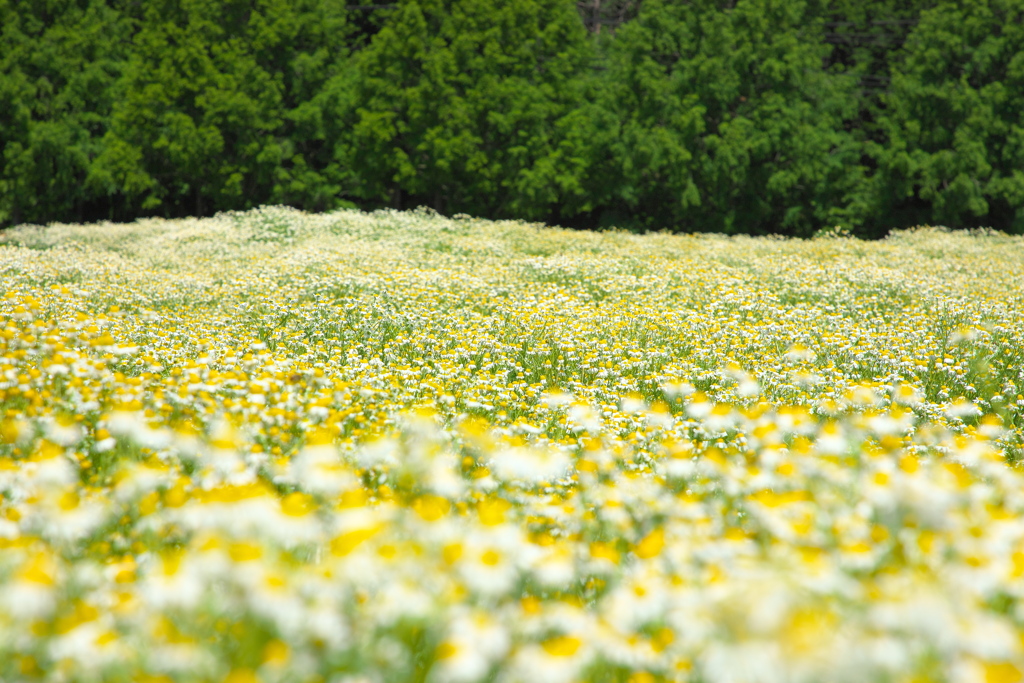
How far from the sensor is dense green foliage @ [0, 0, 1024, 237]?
92.5ft

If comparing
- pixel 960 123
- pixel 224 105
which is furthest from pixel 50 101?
pixel 960 123

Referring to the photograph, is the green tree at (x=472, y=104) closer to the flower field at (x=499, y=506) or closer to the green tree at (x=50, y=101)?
the green tree at (x=50, y=101)

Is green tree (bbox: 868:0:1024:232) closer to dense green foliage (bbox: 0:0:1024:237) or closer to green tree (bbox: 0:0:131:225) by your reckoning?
dense green foliage (bbox: 0:0:1024:237)

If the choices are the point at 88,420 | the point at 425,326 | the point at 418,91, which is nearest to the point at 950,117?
the point at 418,91

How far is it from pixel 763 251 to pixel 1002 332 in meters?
9.32

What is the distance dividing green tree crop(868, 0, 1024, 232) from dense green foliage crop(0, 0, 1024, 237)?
0.28 feet

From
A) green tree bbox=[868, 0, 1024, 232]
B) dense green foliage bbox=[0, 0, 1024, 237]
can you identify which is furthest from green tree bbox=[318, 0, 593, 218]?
green tree bbox=[868, 0, 1024, 232]

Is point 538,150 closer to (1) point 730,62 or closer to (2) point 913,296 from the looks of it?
(1) point 730,62

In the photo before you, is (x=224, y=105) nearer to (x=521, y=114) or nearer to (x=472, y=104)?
(x=472, y=104)

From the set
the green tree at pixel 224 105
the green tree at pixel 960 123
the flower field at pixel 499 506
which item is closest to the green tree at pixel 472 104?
the green tree at pixel 224 105

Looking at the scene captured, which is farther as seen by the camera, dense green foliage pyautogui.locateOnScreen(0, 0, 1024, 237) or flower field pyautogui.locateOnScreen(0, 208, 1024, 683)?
dense green foliage pyautogui.locateOnScreen(0, 0, 1024, 237)

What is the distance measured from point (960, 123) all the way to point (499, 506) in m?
32.1

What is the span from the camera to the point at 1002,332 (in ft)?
29.4

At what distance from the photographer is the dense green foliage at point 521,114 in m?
28.2
